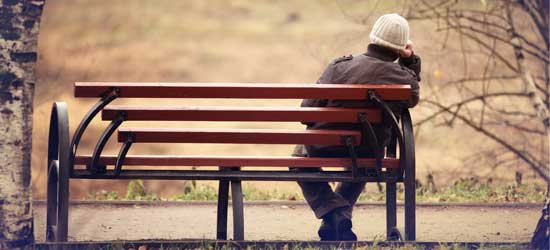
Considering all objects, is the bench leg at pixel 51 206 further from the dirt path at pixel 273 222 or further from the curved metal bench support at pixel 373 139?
the curved metal bench support at pixel 373 139

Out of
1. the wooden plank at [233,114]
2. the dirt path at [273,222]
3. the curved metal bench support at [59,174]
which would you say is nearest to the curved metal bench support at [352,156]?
the wooden plank at [233,114]

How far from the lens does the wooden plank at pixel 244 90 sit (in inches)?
217

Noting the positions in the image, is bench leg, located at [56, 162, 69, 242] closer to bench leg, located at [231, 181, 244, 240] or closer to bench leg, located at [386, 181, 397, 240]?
bench leg, located at [231, 181, 244, 240]

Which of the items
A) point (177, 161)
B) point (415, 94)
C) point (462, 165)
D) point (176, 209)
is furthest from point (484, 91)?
point (177, 161)

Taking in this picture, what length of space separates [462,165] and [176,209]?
270 cm

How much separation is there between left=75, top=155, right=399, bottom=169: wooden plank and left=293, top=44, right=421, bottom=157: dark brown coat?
0.23m

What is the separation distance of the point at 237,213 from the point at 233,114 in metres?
0.47

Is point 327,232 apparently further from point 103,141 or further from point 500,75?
point 500,75

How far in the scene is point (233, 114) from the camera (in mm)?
5641

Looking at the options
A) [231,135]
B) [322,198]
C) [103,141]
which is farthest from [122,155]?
[322,198]

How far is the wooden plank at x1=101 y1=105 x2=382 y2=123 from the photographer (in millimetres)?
5578

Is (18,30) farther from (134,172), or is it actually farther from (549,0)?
(549,0)

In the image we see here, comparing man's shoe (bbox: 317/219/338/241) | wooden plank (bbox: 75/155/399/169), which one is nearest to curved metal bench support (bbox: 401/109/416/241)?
wooden plank (bbox: 75/155/399/169)

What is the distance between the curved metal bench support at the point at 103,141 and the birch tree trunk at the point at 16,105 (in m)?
0.49
